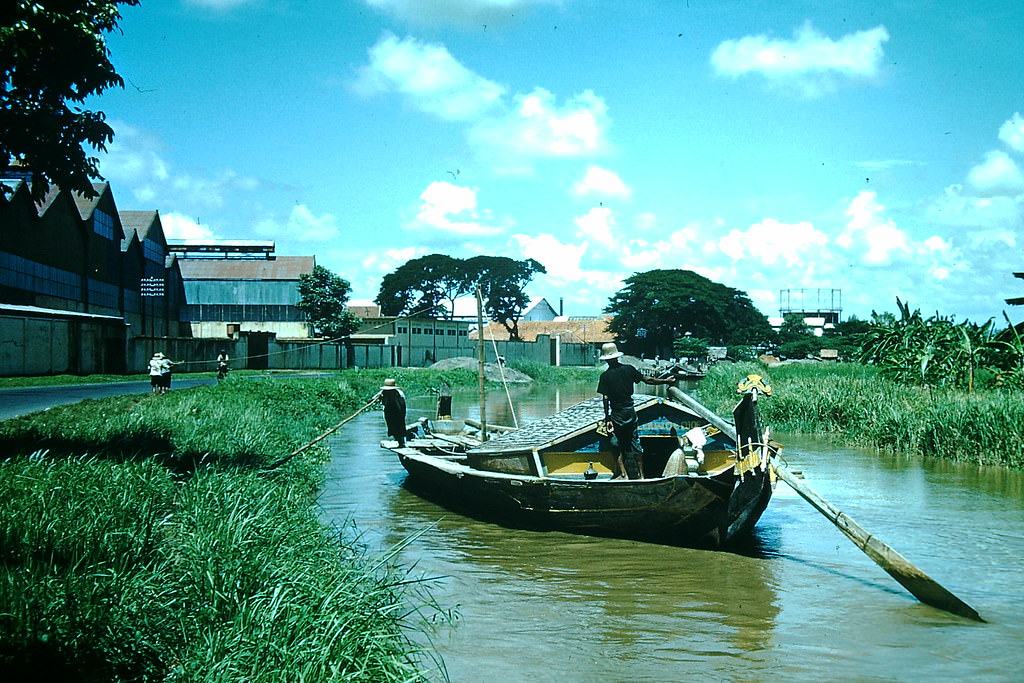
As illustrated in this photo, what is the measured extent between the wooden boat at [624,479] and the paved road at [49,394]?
352 inches

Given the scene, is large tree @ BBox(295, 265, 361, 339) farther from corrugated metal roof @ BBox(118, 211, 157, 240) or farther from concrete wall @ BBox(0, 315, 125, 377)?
concrete wall @ BBox(0, 315, 125, 377)

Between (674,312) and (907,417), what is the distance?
47165 mm

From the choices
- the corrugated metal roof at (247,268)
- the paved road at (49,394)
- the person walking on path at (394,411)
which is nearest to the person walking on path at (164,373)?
the paved road at (49,394)

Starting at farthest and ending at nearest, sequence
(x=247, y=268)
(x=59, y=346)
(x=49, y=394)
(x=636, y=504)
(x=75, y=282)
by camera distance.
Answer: (x=247, y=268) → (x=75, y=282) → (x=59, y=346) → (x=49, y=394) → (x=636, y=504)

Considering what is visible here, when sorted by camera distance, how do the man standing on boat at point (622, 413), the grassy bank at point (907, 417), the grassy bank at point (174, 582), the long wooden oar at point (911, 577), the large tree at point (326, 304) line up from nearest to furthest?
1. the grassy bank at point (174, 582)
2. the long wooden oar at point (911, 577)
3. the man standing on boat at point (622, 413)
4. the grassy bank at point (907, 417)
5. the large tree at point (326, 304)

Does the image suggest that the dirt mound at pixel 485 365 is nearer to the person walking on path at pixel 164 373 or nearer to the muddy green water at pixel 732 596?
the person walking on path at pixel 164 373

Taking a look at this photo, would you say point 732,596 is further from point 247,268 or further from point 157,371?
point 247,268

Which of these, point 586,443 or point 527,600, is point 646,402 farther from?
point 527,600

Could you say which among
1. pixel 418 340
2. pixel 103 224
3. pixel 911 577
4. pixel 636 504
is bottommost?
pixel 911 577

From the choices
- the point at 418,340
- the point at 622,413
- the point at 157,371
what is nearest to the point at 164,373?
the point at 157,371

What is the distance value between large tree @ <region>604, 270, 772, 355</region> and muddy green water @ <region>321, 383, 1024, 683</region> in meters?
51.3

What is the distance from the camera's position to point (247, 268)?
58594mm

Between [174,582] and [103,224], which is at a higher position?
[103,224]

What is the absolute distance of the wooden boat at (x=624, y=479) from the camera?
879 cm
